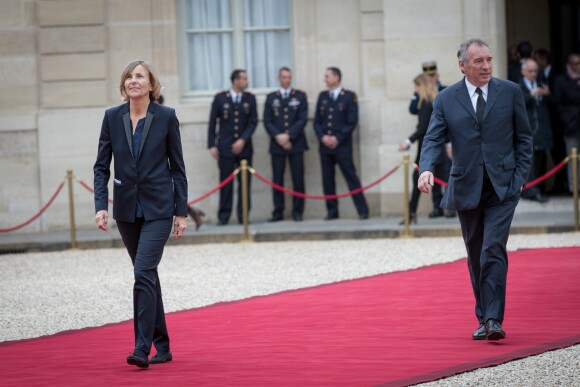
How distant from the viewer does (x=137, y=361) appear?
8711 mm

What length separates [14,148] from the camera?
20.4 metres

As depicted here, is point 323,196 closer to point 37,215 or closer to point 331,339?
point 37,215

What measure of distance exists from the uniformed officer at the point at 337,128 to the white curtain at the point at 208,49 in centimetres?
181

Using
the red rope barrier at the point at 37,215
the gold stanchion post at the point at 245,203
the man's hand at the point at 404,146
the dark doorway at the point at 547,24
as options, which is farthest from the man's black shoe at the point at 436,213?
the red rope barrier at the point at 37,215

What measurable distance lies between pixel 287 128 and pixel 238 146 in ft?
2.30

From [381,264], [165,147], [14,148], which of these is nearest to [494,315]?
[165,147]

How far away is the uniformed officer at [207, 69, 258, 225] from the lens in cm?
1969

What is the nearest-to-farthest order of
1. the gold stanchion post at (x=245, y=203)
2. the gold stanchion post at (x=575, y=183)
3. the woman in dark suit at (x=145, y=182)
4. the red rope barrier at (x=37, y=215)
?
the woman in dark suit at (x=145, y=182)
the gold stanchion post at (x=575, y=183)
the gold stanchion post at (x=245, y=203)
the red rope barrier at (x=37, y=215)

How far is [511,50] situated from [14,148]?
697 centimetres

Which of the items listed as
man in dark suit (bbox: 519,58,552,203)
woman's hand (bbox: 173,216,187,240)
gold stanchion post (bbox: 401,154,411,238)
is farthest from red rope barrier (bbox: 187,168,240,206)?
woman's hand (bbox: 173,216,187,240)

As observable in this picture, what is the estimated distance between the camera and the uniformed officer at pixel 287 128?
19.7m

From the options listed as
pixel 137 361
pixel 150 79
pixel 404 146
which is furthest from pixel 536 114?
pixel 137 361

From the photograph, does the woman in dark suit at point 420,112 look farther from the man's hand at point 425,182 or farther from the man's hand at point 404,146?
the man's hand at point 425,182

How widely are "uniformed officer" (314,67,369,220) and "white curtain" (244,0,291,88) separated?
131 cm
